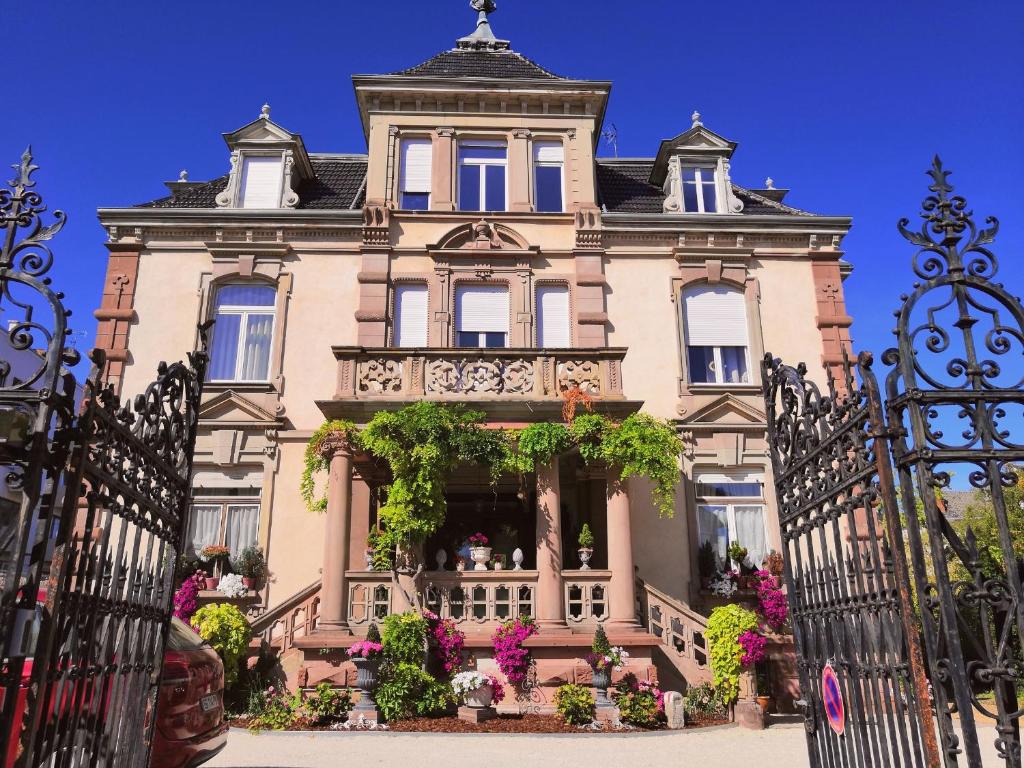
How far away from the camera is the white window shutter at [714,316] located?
17297 millimetres

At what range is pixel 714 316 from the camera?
17500 mm

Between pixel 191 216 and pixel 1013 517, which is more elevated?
pixel 191 216

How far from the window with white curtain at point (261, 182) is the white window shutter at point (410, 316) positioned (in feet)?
12.1

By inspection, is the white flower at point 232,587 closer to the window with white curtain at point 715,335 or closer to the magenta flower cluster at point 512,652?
the magenta flower cluster at point 512,652

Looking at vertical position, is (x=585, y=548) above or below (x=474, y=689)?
above

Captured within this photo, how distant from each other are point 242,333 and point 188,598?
5.84 metres

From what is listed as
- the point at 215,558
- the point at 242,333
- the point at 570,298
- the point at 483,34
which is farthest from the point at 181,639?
the point at 483,34

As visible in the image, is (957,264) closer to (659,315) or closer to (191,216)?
(659,315)

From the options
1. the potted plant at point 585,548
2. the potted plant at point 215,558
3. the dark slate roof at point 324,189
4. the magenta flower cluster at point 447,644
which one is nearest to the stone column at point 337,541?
the magenta flower cluster at point 447,644

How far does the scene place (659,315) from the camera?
17.3m

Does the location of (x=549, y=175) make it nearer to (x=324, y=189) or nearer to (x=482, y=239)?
(x=482, y=239)

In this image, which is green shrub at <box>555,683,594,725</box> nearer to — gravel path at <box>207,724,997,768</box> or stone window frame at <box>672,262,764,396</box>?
gravel path at <box>207,724,997,768</box>

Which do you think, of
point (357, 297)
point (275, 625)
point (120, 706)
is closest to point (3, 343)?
point (357, 297)

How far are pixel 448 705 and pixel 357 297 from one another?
28.8 ft
